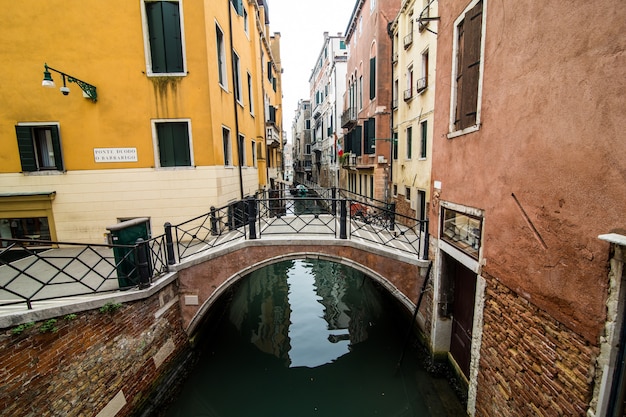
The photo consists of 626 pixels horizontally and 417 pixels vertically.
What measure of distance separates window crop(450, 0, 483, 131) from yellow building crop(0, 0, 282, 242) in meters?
6.36

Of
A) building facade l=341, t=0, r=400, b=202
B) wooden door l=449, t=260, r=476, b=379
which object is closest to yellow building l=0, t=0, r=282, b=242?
wooden door l=449, t=260, r=476, b=379

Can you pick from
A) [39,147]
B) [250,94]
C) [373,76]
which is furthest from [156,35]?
[373,76]

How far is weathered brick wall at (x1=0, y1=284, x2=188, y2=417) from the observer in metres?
3.84

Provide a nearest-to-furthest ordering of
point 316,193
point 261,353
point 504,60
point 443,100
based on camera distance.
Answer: point 504,60, point 443,100, point 261,353, point 316,193

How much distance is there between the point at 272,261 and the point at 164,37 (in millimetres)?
6933

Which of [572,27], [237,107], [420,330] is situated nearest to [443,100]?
[572,27]

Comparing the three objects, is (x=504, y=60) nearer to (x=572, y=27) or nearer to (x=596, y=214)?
(x=572, y=27)

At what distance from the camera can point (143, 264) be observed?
5656 mm

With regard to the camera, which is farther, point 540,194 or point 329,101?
point 329,101

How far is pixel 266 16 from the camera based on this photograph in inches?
724

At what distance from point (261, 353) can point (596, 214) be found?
26.3ft

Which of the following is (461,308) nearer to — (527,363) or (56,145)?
(527,363)

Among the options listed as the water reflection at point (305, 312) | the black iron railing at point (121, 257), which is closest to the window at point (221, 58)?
the black iron railing at point (121, 257)

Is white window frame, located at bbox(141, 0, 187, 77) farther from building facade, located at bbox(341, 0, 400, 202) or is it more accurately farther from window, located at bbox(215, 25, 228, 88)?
building facade, located at bbox(341, 0, 400, 202)
